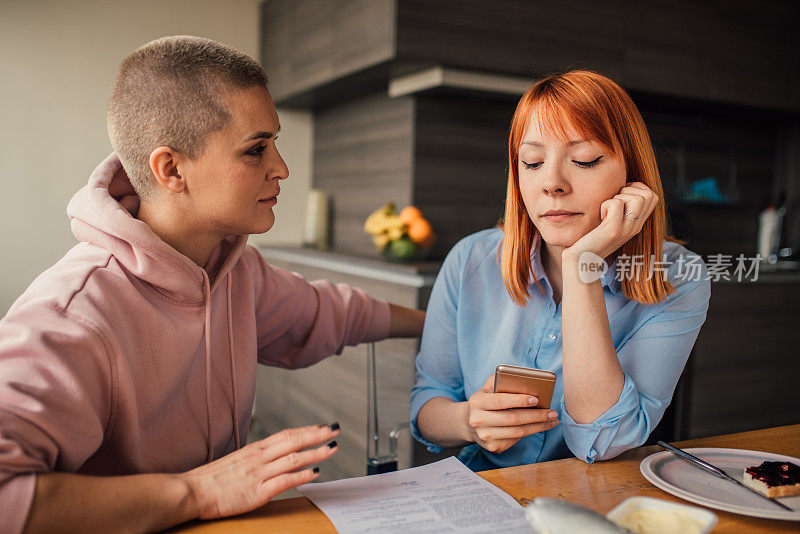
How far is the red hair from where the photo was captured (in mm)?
1196

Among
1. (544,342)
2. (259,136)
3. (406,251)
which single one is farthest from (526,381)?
(406,251)

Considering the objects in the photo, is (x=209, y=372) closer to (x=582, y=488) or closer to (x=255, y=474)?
(x=255, y=474)

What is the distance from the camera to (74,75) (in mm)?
3117

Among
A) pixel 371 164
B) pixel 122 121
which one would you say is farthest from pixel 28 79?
pixel 122 121

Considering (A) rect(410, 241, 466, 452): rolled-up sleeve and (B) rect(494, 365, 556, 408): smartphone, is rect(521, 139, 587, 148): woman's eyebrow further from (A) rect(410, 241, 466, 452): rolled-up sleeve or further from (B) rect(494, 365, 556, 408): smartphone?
(B) rect(494, 365, 556, 408): smartphone

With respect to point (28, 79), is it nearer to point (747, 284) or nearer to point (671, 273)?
point (671, 273)

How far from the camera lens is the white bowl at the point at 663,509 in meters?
0.72

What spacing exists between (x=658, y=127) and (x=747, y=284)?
959mm

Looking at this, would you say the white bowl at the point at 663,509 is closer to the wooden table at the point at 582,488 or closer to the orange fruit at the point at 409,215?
the wooden table at the point at 582,488

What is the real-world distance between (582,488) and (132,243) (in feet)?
2.41

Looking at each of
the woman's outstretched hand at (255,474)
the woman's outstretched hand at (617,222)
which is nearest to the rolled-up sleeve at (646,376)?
the woman's outstretched hand at (617,222)

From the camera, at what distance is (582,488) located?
95 centimetres

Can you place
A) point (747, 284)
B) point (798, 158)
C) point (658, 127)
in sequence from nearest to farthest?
point (747, 284)
point (658, 127)
point (798, 158)

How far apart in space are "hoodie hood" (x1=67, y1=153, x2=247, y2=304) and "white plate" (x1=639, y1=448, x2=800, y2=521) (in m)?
0.74
